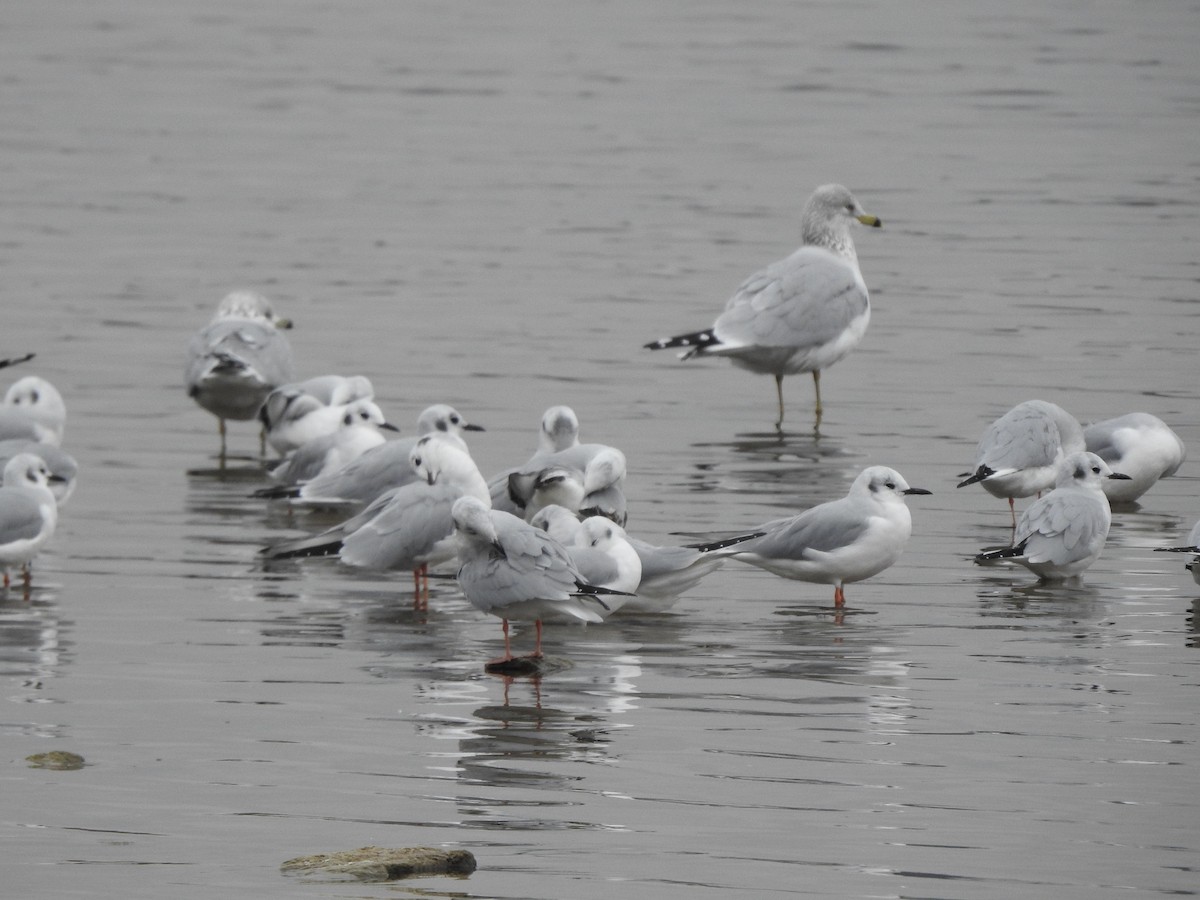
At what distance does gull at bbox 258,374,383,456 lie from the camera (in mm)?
12547

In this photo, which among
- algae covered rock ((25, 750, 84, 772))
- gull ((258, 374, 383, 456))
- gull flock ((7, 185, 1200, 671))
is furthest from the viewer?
gull ((258, 374, 383, 456))

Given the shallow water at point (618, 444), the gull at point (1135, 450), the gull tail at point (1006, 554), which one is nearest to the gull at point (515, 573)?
the shallow water at point (618, 444)

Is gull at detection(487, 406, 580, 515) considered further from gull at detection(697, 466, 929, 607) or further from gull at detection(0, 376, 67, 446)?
gull at detection(0, 376, 67, 446)

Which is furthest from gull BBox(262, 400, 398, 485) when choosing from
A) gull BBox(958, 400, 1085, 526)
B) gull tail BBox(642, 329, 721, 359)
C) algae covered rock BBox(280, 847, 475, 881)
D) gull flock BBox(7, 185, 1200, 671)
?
algae covered rock BBox(280, 847, 475, 881)

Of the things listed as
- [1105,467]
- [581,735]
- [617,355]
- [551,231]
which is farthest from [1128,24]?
[581,735]

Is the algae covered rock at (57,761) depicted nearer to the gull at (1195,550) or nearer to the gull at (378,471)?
the gull at (378,471)

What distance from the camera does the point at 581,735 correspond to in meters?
7.50

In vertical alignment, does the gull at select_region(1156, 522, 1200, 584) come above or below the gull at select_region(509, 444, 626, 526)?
below

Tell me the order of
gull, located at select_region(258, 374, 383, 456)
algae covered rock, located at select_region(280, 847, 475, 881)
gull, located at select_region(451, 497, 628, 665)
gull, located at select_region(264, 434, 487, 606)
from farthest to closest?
1. gull, located at select_region(258, 374, 383, 456)
2. gull, located at select_region(264, 434, 487, 606)
3. gull, located at select_region(451, 497, 628, 665)
4. algae covered rock, located at select_region(280, 847, 475, 881)

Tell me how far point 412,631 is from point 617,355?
Answer: 23.0ft

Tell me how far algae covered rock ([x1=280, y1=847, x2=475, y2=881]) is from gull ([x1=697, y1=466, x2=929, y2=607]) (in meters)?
3.38

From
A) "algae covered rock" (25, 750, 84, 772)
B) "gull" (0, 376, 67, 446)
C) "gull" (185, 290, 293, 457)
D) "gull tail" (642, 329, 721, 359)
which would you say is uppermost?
"gull tail" (642, 329, 721, 359)

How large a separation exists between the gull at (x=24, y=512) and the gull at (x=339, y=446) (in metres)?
1.86

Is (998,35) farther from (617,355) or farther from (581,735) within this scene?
(581,735)
